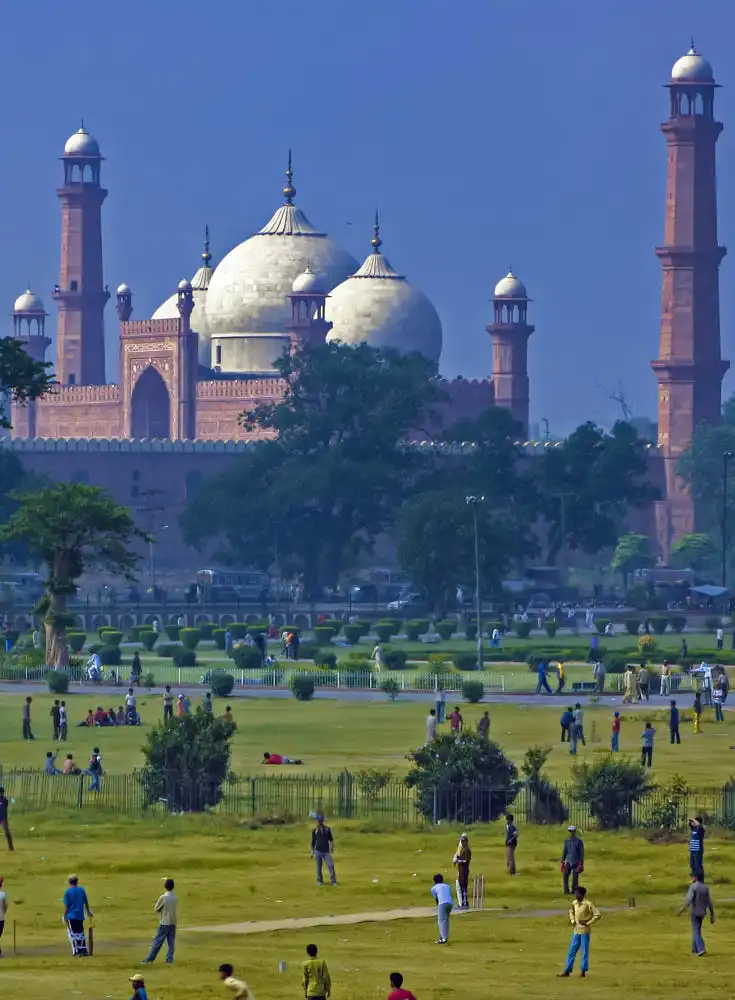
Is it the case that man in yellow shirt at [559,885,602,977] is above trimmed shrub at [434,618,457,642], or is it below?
below

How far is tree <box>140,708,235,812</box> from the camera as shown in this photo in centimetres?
2948

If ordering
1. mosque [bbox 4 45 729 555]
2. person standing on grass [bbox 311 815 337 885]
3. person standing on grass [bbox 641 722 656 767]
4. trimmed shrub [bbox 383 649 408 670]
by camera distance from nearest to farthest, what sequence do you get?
1. person standing on grass [bbox 311 815 337 885]
2. person standing on grass [bbox 641 722 656 767]
3. trimmed shrub [bbox 383 649 408 670]
4. mosque [bbox 4 45 729 555]

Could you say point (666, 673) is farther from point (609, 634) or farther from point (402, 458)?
point (402, 458)

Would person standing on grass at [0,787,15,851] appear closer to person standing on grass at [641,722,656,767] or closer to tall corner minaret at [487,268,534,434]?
person standing on grass at [641,722,656,767]

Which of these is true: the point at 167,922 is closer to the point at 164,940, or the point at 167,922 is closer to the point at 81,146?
the point at 164,940

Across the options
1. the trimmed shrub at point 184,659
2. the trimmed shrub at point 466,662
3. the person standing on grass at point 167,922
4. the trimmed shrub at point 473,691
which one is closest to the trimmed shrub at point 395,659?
the trimmed shrub at point 466,662

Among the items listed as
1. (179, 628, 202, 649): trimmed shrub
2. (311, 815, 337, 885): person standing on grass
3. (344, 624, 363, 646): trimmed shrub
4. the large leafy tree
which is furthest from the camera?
the large leafy tree

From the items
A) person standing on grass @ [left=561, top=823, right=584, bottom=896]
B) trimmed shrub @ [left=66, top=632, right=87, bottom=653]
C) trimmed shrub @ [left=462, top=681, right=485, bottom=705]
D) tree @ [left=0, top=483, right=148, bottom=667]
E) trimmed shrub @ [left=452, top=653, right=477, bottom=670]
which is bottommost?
person standing on grass @ [left=561, top=823, right=584, bottom=896]

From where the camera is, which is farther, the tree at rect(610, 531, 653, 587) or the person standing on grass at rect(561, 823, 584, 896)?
the tree at rect(610, 531, 653, 587)

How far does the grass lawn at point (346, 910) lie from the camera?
19.6 metres

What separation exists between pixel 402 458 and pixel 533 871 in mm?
54198

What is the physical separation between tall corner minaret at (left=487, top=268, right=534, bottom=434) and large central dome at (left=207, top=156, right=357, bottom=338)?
→ 5.82m

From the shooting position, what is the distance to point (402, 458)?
78.6 m

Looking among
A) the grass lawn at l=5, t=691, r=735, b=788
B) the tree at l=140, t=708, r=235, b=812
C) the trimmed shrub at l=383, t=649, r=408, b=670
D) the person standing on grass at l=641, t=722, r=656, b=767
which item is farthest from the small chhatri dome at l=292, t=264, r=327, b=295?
the tree at l=140, t=708, r=235, b=812
